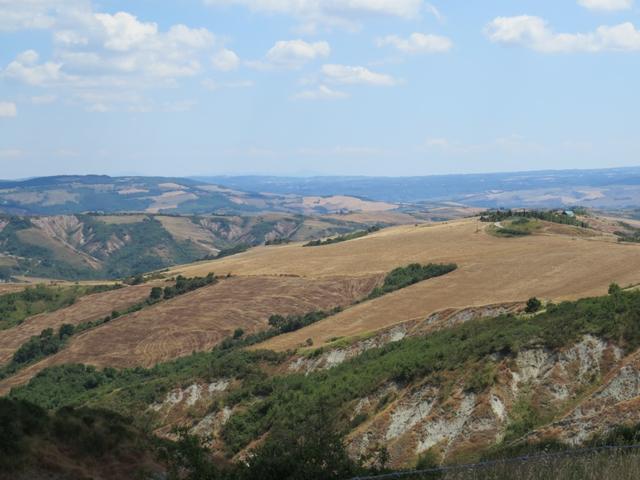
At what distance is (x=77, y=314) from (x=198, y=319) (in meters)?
31.7

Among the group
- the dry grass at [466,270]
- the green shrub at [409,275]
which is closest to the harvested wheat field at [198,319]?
the green shrub at [409,275]

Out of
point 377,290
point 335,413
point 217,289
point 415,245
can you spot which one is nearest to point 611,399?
point 335,413

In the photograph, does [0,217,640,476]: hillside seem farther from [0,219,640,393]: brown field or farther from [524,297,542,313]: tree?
[524,297,542,313]: tree

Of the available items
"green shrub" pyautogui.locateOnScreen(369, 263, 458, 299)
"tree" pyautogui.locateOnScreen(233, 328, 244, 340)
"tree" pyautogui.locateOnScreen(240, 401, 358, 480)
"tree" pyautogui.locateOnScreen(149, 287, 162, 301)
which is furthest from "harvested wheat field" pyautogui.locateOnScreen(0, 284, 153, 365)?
"tree" pyautogui.locateOnScreen(240, 401, 358, 480)

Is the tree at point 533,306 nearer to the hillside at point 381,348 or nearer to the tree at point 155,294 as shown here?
the hillside at point 381,348

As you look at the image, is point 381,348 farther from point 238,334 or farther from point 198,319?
point 198,319

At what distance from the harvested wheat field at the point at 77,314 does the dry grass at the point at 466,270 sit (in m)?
20.0

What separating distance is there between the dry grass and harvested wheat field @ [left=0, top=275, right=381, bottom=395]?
863 cm

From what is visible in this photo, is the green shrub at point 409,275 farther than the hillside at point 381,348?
Yes

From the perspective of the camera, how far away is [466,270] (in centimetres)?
10562

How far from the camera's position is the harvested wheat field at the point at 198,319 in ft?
328

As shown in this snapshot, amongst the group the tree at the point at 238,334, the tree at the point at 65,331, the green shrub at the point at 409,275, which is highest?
the green shrub at the point at 409,275

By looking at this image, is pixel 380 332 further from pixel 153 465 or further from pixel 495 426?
pixel 153 465

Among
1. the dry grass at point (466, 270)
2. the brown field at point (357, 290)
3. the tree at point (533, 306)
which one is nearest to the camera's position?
the tree at point (533, 306)
